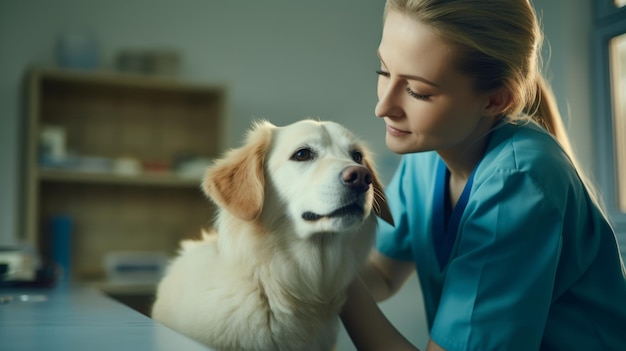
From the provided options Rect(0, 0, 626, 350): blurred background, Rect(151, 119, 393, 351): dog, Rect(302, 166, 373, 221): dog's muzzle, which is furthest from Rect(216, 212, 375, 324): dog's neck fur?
Rect(0, 0, 626, 350): blurred background

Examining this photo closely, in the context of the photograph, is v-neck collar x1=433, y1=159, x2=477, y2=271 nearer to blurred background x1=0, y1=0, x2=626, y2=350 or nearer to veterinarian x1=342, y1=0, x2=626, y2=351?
veterinarian x1=342, y1=0, x2=626, y2=351

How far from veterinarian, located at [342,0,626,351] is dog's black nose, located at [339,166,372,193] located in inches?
4.6

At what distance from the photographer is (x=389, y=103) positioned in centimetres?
106

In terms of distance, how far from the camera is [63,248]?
2762 millimetres

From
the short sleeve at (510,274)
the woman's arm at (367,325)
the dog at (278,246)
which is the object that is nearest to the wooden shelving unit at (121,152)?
the dog at (278,246)

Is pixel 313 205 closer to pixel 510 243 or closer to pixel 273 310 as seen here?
pixel 273 310

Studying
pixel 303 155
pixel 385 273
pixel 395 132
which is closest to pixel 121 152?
pixel 385 273

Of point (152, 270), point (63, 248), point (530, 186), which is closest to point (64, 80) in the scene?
point (63, 248)

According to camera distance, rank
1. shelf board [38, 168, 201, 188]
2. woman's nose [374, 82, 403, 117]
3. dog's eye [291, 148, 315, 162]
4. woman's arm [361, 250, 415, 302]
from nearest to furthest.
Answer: woman's nose [374, 82, 403, 117], dog's eye [291, 148, 315, 162], woman's arm [361, 250, 415, 302], shelf board [38, 168, 201, 188]

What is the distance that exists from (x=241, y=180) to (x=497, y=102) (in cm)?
51

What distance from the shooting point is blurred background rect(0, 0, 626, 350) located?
2781 millimetres

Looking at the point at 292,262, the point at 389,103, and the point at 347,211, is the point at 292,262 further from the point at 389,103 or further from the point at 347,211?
the point at 389,103

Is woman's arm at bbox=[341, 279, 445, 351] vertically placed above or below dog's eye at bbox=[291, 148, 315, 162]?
below

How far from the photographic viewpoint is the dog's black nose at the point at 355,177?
101 centimetres
